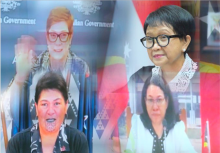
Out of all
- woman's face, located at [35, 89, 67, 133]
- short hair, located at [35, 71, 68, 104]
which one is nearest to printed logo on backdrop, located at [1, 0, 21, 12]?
short hair, located at [35, 71, 68, 104]

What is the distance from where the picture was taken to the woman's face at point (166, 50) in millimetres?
2818

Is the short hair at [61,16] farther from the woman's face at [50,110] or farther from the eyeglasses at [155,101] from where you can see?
the eyeglasses at [155,101]

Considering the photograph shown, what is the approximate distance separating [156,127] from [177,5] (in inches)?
45.2

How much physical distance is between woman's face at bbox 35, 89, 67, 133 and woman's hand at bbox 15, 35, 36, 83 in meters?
0.26

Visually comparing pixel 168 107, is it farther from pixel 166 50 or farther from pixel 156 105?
pixel 166 50

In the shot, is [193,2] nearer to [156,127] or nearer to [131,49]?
[131,49]

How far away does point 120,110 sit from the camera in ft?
9.21

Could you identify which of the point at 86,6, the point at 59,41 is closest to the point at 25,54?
the point at 59,41

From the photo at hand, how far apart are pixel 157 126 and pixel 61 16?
1.34 metres

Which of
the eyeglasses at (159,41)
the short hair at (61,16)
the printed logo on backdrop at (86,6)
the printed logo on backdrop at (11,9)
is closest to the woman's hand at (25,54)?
the printed logo on backdrop at (11,9)

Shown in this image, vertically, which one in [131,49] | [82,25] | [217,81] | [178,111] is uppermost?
[82,25]

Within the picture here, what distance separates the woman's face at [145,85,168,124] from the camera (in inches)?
112

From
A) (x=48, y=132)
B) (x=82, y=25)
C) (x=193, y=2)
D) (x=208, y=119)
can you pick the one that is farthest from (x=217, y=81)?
(x=48, y=132)

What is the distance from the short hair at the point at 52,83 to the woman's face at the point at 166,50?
33.0 inches
